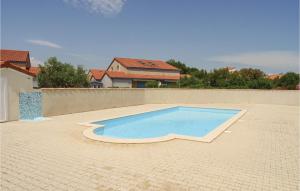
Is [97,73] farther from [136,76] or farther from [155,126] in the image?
[155,126]

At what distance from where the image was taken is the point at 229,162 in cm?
539

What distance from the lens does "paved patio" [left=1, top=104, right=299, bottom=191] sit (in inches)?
165

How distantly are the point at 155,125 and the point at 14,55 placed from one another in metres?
28.7

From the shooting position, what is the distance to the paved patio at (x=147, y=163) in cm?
418

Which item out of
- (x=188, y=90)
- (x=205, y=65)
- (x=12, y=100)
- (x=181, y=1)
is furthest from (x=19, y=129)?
(x=205, y=65)

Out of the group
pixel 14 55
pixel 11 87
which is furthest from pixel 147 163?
Answer: pixel 14 55

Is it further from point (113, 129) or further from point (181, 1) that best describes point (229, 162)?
point (181, 1)

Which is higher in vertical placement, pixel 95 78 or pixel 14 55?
pixel 14 55

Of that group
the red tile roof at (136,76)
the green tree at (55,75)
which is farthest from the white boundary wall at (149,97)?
the red tile roof at (136,76)

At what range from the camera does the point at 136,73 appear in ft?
138

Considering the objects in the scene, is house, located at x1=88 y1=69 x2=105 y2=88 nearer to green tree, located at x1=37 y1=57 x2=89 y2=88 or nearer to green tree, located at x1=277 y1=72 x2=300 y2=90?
green tree, located at x1=37 y1=57 x2=89 y2=88

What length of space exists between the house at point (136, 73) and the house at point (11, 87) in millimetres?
26204

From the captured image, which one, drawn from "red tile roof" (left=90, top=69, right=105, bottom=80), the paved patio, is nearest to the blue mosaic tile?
the paved patio

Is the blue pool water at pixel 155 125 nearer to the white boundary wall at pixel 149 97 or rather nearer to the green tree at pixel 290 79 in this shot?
the white boundary wall at pixel 149 97
